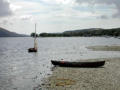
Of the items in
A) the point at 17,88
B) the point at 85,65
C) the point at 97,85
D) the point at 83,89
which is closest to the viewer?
the point at 83,89

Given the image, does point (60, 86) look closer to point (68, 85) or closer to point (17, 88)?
point (68, 85)

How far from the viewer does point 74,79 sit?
2641 centimetres

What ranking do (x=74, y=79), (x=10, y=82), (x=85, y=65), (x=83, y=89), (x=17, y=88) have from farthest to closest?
(x=85, y=65) < (x=10, y=82) < (x=74, y=79) < (x=17, y=88) < (x=83, y=89)

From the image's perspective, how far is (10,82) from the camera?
28.2 meters

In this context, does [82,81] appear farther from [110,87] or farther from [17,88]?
[17,88]

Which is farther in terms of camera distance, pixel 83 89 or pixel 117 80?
pixel 117 80

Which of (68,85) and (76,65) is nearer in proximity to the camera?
(68,85)

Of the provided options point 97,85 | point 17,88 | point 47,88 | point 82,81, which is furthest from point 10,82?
point 97,85

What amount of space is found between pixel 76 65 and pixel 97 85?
13.8 metres

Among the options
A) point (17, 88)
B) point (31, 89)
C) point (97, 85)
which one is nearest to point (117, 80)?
point (97, 85)

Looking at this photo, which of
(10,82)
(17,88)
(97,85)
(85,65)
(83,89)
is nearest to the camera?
(83,89)

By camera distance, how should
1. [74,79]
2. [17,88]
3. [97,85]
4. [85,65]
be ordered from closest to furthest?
[97,85], [17,88], [74,79], [85,65]

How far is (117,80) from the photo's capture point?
988 inches

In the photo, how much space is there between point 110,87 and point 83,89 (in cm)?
294
